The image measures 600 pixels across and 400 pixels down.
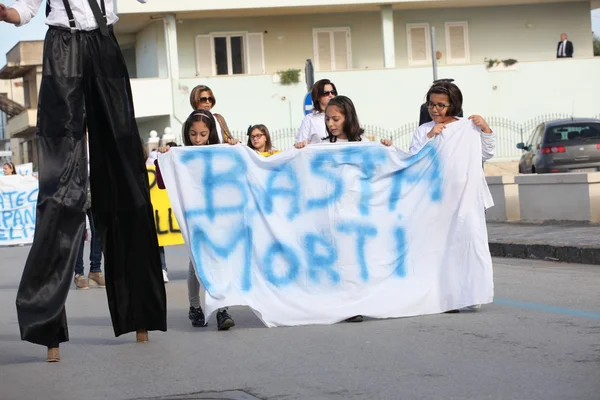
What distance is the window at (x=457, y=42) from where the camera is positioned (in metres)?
48.1

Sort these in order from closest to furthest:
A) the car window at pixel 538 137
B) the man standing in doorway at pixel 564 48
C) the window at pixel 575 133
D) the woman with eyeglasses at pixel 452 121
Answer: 1. the woman with eyeglasses at pixel 452 121
2. the window at pixel 575 133
3. the car window at pixel 538 137
4. the man standing in doorway at pixel 564 48

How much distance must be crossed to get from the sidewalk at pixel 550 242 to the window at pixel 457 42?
30661mm

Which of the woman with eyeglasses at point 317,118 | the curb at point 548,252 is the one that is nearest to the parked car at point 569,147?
the curb at point 548,252

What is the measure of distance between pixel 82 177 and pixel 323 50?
4022cm

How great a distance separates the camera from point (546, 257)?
14250 mm

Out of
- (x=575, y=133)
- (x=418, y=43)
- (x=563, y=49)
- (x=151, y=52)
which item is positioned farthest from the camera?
(x=418, y=43)

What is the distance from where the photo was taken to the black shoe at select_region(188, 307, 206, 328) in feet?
29.6

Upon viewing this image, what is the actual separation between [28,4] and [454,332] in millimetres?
3255

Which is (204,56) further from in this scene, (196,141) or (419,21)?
(196,141)

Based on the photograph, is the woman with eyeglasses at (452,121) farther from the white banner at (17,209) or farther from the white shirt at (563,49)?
the white shirt at (563,49)

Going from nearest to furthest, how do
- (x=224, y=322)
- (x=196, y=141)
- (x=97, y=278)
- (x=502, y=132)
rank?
(x=224, y=322)
(x=196, y=141)
(x=97, y=278)
(x=502, y=132)

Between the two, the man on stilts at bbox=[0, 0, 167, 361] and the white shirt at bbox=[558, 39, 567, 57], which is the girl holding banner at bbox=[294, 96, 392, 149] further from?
the white shirt at bbox=[558, 39, 567, 57]

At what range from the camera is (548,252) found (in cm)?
1419

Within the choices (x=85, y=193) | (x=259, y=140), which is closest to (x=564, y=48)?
(x=259, y=140)
